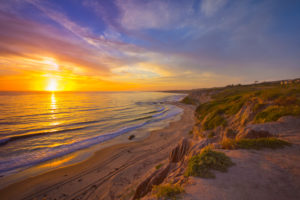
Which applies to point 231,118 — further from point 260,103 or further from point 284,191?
point 284,191

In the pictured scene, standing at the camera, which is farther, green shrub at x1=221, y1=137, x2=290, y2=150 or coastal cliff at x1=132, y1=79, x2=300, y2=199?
green shrub at x1=221, y1=137, x2=290, y2=150

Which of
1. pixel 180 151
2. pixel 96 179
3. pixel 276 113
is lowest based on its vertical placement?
pixel 96 179

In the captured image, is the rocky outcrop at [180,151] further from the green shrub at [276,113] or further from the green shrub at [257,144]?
the green shrub at [276,113]

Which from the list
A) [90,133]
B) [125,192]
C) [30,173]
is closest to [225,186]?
[125,192]

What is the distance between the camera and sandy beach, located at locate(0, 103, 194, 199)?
6.52 meters

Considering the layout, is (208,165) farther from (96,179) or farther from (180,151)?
(96,179)

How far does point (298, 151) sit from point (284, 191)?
9.72ft

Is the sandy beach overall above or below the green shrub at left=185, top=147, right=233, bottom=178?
below

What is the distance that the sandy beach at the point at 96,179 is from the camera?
652 cm

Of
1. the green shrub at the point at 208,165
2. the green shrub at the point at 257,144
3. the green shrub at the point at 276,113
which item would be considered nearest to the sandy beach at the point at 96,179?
the green shrub at the point at 208,165

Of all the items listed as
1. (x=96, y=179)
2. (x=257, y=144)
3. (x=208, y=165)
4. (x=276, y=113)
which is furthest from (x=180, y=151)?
(x=276, y=113)

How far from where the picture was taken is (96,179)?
25.0ft

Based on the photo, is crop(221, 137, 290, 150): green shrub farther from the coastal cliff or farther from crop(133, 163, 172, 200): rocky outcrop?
crop(133, 163, 172, 200): rocky outcrop

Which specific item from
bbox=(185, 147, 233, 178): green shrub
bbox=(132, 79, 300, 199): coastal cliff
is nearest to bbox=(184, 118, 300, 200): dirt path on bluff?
bbox=(132, 79, 300, 199): coastal cliff
